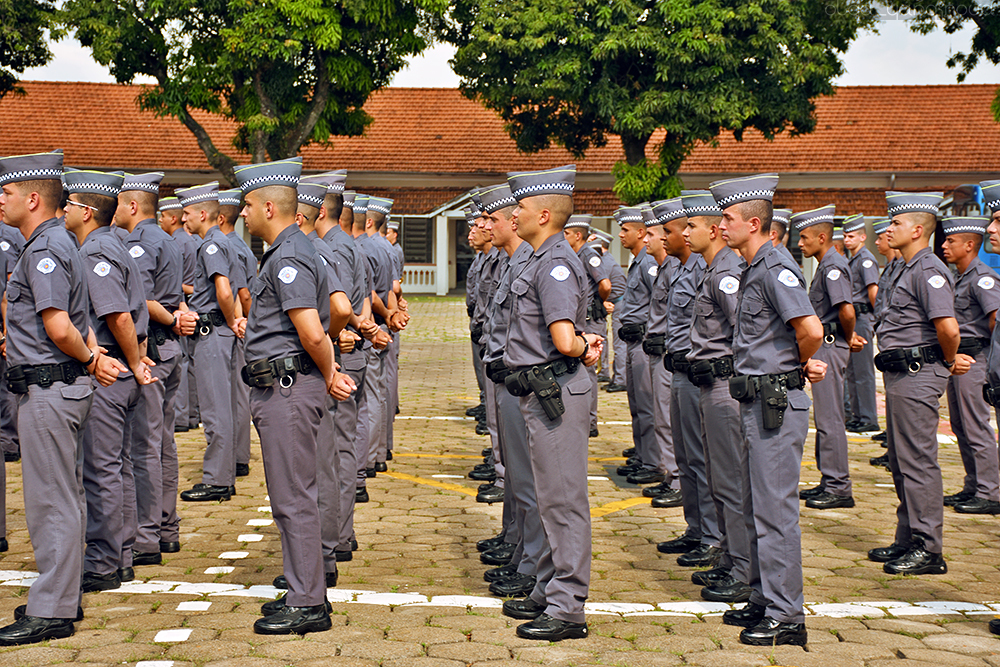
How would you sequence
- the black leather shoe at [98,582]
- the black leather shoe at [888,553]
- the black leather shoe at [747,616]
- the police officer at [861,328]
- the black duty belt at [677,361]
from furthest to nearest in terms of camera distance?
1. the police officer at [861,328]
2. the black duty belt at [677,361]
3. the black leather shoe at [888,553]
4. the black leather shoe at [98,582]
5. the black leather shoe at [747,616]

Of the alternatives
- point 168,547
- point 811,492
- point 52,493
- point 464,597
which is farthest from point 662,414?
point 52,493

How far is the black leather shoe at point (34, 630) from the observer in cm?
493

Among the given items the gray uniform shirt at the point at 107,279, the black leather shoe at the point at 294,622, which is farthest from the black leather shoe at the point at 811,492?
the gray uniform shirt at the point at 107,279

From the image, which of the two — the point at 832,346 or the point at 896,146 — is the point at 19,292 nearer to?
the point at 832,346

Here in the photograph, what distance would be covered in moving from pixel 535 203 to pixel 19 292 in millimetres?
2645

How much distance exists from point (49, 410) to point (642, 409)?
5459 mm

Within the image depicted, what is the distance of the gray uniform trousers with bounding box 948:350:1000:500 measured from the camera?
26.8ft

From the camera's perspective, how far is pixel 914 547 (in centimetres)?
662

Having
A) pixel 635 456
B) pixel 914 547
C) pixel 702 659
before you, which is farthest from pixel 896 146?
pixel 702 659

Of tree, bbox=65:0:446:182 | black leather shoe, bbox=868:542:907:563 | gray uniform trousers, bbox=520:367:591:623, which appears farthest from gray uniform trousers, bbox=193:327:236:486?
tree, bbox=65:0:446:182

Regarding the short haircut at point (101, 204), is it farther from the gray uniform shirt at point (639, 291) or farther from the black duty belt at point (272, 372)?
the gray uniform shirt at point (639, 291)

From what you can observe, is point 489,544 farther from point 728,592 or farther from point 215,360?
point 215,360

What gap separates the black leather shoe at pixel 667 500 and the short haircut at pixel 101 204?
463cm

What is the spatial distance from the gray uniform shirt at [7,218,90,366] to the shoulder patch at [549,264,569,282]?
2.40 metres
